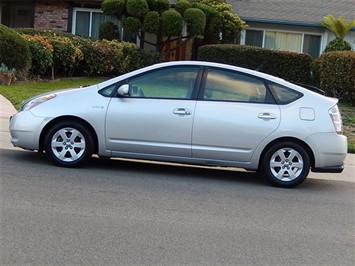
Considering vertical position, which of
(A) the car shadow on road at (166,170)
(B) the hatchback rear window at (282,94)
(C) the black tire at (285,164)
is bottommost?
(A) the car shadow on road at (166,170)

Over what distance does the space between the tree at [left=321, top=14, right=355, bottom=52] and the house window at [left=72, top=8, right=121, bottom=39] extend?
28.2 ft

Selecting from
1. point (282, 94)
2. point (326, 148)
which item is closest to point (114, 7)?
point (282, 94)

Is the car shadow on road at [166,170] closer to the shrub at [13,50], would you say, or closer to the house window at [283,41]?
the shrub at [13,50]

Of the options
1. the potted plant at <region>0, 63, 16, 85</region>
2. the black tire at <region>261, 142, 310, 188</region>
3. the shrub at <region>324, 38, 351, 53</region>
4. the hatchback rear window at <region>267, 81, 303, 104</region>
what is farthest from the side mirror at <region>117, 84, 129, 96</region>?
the shrub at <region>324, 38, 351, 53</region>

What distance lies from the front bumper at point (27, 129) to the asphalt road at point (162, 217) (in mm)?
309

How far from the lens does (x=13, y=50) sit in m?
15.7

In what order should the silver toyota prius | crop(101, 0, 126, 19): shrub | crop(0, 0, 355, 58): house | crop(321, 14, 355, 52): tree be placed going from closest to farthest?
the silver toyota prius < crop(101, 0, 126, 19): shrub < crop(321, 14, 355, 52): tree < crop(0, 0, 355, 58): house

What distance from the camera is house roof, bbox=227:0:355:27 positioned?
23.6m

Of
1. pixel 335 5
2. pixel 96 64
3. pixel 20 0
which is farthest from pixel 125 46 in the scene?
pixel 335 5

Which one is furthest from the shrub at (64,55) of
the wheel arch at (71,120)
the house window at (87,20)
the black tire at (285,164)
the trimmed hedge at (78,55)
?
the black tire at (285,164)

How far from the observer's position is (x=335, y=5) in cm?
2553

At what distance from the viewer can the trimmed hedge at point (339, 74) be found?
16.2 m

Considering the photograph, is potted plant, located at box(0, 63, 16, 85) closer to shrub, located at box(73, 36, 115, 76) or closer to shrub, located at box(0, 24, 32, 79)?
shrub, located at box(0, 24, 32, 79)

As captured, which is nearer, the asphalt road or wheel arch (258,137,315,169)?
the asphalt road
